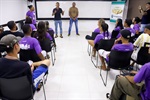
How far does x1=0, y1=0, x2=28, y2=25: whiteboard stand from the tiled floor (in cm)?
267

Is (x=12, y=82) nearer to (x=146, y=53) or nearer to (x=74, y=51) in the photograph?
(x=146, y=53)

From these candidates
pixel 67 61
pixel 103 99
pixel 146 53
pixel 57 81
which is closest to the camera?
pixel 103 99

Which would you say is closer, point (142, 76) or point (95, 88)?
point (142, 76)

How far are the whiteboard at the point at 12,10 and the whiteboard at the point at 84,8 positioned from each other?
2.91ft

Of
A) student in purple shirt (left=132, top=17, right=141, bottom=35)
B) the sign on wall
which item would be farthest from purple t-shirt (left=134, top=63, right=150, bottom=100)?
the sign on wall

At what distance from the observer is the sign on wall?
22.6ft

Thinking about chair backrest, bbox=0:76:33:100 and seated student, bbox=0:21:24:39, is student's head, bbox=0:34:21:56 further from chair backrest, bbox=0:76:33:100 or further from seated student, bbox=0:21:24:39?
seated student, bbox=0:21:24:39

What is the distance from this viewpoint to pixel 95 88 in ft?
8.69

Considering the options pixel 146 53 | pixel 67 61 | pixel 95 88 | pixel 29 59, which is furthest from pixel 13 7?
pixel 146 53

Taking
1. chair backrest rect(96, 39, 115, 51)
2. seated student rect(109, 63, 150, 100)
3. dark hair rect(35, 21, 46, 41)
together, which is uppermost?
dark hair rect(35, 21, 46, 41)

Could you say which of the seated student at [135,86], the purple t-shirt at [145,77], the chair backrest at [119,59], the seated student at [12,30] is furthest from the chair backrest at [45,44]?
the purple t-shirt at [145,77]

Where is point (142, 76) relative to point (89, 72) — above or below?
above

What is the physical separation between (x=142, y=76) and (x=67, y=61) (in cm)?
262

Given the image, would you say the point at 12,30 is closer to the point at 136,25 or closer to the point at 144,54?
the point at 144,54
